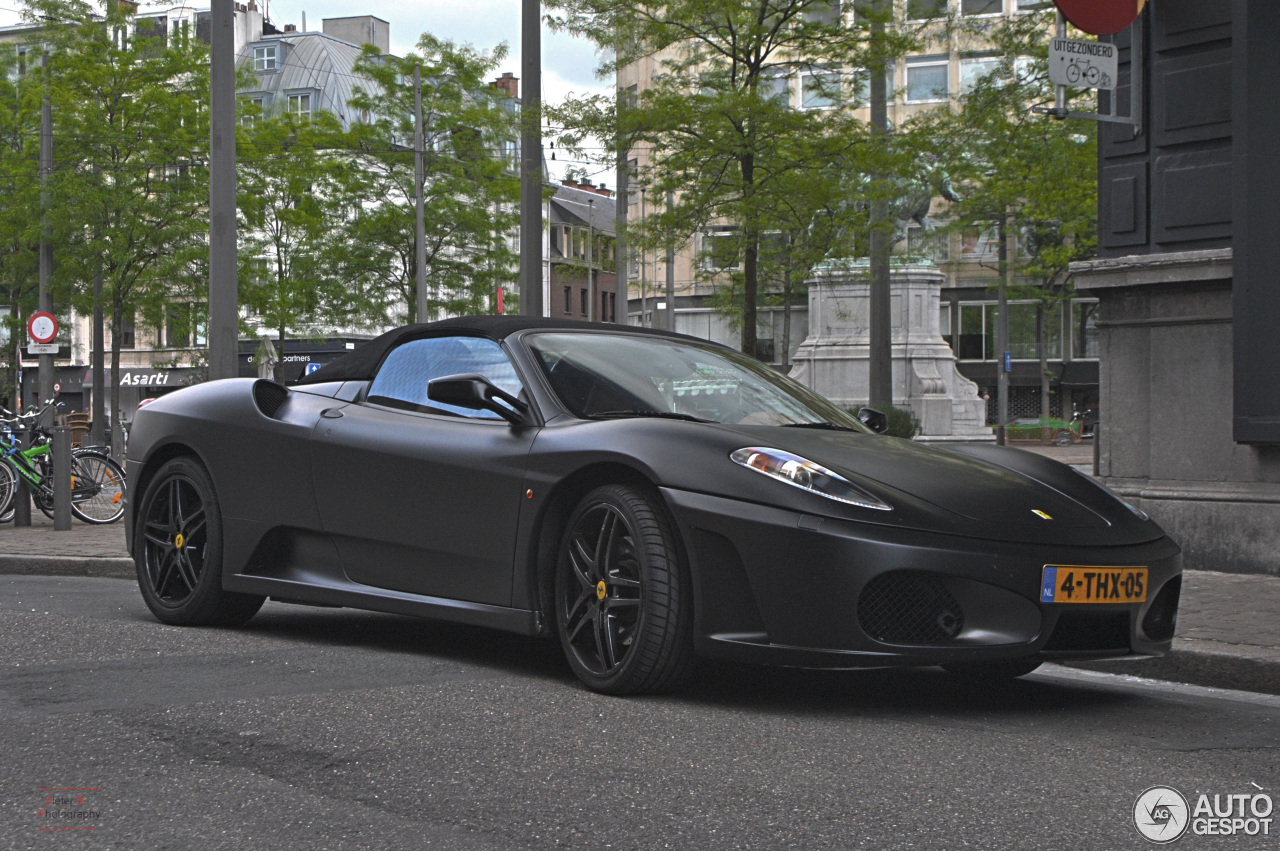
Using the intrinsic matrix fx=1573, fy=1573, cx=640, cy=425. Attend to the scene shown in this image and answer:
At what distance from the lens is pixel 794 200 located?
58.9 feet

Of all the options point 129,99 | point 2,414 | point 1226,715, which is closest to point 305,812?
point 1226,715

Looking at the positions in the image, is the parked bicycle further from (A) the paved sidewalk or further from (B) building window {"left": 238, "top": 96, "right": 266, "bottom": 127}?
(B) building window {"left": 238, "top": 96, "right": 266, "bottom": 127}

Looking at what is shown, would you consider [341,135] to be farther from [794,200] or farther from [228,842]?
[228,842]

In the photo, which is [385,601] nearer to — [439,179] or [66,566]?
→ [66,566]

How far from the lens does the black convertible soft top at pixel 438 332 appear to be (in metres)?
5.82

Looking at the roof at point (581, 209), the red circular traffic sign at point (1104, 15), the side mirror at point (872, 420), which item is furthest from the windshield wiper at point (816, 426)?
the roof at point (581, 209)

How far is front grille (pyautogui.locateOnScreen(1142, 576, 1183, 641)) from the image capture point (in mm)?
4941

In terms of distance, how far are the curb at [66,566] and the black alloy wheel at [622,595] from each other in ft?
17.3

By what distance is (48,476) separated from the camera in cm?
1368

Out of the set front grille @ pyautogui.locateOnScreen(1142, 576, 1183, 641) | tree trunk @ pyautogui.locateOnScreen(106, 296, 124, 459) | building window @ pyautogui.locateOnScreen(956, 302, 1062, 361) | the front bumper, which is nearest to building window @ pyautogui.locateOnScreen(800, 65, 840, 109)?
front grille @ pyautogui.locateOnScreen(1142, 576, 1183, 641)

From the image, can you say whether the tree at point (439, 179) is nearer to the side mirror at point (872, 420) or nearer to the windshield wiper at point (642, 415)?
the side mirror at point (872, 420)

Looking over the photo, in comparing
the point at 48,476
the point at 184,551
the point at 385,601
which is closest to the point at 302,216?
the point at 48,476

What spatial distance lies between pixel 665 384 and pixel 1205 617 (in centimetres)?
290

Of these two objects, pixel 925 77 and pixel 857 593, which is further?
pixel 925 77
